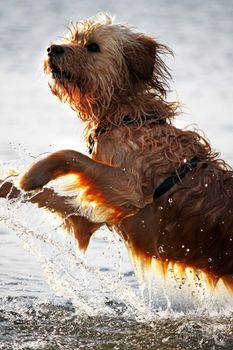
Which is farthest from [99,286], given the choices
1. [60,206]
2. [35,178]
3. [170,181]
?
[35,178]

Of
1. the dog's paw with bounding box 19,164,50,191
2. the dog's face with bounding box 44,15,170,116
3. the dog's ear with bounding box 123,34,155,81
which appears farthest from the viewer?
the dog's ear with bounding box 123,34,155,81

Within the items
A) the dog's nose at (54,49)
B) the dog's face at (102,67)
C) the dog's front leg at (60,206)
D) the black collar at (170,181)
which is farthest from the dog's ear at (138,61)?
the dog's front leg at (60,206)

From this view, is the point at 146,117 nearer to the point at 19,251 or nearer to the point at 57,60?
the point at 57,60

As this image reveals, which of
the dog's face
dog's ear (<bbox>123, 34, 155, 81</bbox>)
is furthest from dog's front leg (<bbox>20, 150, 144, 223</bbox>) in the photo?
dog's ear (<bbox>123, 34, 155, 81</bbox>)

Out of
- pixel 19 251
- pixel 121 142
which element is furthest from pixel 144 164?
pixel 19 251

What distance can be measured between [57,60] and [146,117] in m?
0.78

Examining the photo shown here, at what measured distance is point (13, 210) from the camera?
26.7 feet

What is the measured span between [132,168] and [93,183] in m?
0.30

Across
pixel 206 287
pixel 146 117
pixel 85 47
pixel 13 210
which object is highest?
pixel 85 47

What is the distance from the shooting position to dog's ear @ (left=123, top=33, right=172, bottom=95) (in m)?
8.17

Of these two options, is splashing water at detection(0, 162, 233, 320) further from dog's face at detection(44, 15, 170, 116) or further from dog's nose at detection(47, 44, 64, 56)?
dog's nose at detection(47, 44, 64, 56)

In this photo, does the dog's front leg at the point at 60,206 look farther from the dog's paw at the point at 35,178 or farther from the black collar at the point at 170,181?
the black collar at the point at 170,181

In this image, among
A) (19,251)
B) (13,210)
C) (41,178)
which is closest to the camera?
(41,178)

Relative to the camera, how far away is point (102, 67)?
8070 millimetres
